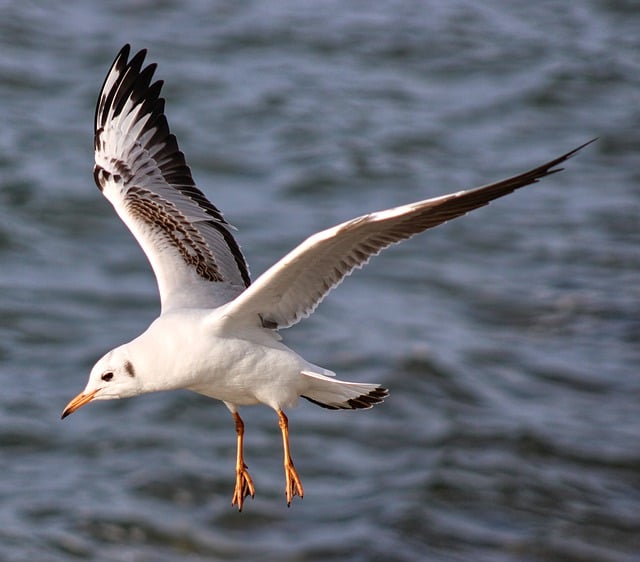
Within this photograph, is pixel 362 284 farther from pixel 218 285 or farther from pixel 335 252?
pixel 335 252

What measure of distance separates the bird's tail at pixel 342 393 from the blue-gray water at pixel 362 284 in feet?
13.4

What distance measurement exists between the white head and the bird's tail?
2.99 ft

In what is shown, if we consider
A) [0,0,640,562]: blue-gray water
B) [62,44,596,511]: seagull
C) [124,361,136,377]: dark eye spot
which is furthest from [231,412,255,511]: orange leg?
[0,0,640,562]: blue-gray water

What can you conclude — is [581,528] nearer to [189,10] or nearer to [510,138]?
[510,138]

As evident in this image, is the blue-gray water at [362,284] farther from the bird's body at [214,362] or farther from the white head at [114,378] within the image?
the white head at [114,378]

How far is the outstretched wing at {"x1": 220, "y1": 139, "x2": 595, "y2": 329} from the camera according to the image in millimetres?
6250

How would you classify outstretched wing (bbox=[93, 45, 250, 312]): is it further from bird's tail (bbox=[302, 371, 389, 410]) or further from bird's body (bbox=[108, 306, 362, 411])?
bird's tail (bbox=[302, 371, 389, 410])

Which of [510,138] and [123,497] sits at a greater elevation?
[510,138]

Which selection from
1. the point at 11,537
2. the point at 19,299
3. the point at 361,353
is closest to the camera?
the point at 11,537

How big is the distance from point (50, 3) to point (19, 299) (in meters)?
8.59

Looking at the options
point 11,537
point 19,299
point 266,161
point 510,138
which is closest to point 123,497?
point 11,537

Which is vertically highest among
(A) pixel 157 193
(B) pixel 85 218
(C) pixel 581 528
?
(A) pixel 157 193

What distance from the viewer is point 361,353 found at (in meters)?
14.1

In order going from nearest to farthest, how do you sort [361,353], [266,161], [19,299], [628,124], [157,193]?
[157,193] → [361,353] → [19,299] → [266,161] → [628,124]
